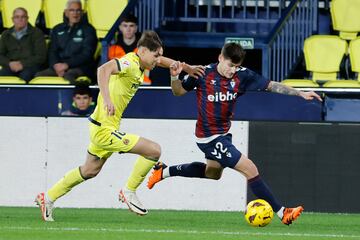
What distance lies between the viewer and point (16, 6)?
60.7ft

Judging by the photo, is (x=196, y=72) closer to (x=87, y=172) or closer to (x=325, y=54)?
(x=87, y=172)

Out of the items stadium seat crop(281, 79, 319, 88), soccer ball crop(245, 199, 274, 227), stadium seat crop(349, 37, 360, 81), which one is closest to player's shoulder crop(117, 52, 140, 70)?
soccer ball crop(245, 199, 274, 227)

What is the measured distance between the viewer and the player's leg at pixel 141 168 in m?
12.2

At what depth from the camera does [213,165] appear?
1279 centimetres

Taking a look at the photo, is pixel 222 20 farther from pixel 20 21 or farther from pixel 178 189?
pixel 178 189

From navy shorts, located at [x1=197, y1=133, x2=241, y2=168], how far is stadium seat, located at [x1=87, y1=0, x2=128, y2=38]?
595 centimetres

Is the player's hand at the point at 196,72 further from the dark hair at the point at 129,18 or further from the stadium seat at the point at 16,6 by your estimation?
the stadium seat at the point at 16,6

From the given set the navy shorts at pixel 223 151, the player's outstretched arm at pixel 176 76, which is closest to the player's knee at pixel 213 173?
the navy shorts at pixel 223 151

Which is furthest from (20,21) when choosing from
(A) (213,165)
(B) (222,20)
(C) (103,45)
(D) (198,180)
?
(A) (213,165)

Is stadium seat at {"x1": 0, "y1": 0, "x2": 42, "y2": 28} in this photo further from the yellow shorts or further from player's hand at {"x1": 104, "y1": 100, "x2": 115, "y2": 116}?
player's hand at {"x1": 104, "y1": 100, "x2": 115, "y2": 116}

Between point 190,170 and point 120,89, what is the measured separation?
1293mm

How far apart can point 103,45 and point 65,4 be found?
139 centimetres

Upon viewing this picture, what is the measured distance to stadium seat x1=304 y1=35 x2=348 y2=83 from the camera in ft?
56.2

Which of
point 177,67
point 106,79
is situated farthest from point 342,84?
point 106,79
